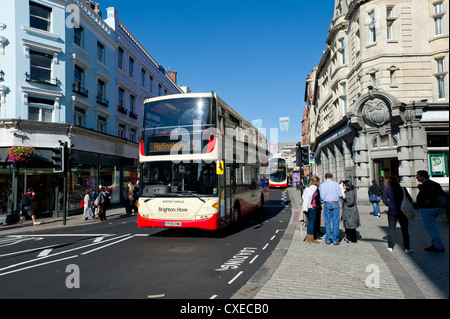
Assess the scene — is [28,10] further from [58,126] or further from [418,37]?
[418,37]

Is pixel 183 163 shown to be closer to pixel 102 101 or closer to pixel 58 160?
pixel 58 160

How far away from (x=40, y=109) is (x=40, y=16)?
18.1 ft

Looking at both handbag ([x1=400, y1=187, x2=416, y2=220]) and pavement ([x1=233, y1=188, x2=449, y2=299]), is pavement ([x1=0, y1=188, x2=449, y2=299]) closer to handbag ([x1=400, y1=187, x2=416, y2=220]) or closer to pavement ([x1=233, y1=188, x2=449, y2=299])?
pavement ([x1=233, y1=188, x2=449, y2=299])

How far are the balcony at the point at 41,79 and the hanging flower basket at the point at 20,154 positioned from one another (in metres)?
3.96

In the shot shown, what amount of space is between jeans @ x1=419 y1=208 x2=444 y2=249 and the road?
3.61 m

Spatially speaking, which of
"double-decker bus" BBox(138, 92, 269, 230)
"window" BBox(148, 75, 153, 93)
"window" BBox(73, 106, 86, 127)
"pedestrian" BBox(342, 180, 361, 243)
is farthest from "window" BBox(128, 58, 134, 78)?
"pedestrian" BBox(342, 180, 361, 243)

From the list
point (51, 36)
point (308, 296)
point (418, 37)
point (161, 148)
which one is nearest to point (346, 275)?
point (308, 296)

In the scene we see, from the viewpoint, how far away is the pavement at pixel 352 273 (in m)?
4.38

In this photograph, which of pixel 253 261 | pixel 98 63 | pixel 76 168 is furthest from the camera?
pixel 98 63

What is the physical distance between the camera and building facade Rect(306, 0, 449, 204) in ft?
53.5

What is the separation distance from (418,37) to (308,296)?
18.5m

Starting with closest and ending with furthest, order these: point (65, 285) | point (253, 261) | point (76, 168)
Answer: point (65, 285) < point (253, 261) < point (76, 168)

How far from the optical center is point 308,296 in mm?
4289
